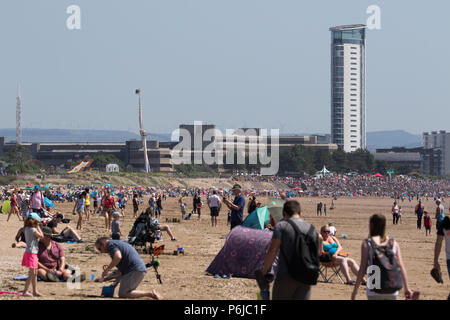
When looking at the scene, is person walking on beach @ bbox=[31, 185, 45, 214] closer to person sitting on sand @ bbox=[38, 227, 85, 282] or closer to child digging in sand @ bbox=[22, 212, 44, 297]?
person sitting on sand @ bbox=[38, 227, 85, 282]

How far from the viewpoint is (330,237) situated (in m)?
12.6

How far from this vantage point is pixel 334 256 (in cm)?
1222

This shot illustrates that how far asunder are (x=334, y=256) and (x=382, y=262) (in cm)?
518

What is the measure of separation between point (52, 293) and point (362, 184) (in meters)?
100

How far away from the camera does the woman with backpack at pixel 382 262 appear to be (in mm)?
7078

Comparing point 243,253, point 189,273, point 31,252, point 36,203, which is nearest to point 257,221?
point 243,253

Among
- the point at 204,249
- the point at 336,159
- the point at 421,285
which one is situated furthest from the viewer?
the point at 336,159

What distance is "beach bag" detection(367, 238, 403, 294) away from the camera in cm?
707

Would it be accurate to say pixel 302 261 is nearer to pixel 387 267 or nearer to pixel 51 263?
pixel 387 267

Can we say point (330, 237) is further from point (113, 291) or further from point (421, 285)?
point (113, 291)

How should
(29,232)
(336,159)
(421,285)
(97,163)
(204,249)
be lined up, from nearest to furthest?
(29,232) → (421,285) → (204,249) → (97,163) → (336,159)

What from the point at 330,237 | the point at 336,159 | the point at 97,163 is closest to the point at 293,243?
Answer: the point at 330,237

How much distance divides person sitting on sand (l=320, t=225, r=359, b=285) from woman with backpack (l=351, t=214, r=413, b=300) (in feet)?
15.7

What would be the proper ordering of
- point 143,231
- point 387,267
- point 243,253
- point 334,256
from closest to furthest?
point 387,267 < point 334,256 < point 243,253 < point 143,231
